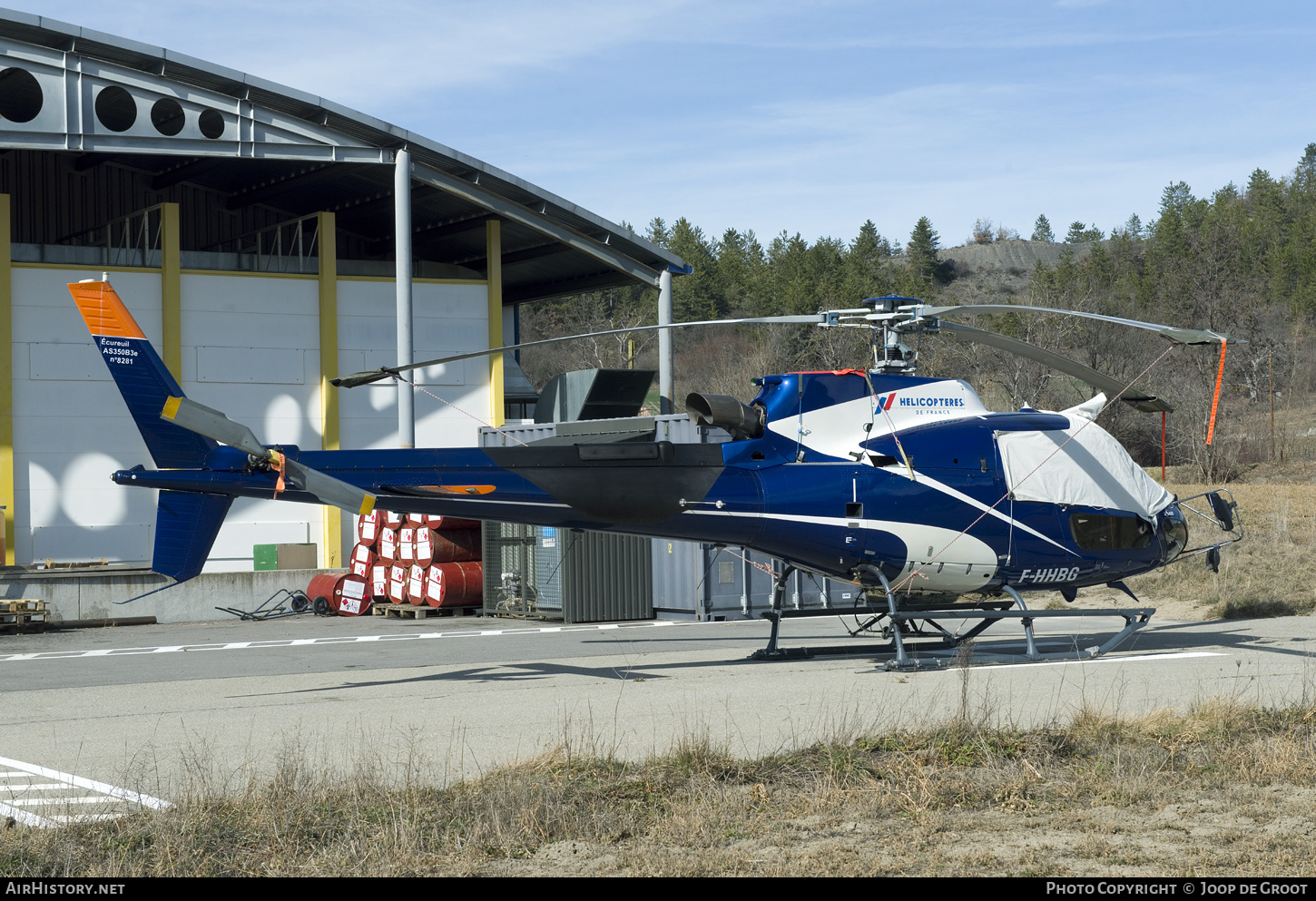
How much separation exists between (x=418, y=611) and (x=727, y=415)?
14.0 meters

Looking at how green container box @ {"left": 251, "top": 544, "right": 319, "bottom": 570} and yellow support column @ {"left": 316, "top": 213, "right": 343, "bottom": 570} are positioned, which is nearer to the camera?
green container box @ {"left": 251, "top": 544, "right": 319, "bottom": 570}

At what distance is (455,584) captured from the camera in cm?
2522

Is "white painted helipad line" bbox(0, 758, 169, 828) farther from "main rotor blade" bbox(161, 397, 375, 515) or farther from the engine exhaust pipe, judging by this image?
the engine exhaust pipe

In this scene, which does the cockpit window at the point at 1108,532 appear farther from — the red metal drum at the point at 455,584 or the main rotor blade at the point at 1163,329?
the red metal drum at the point at 455,584

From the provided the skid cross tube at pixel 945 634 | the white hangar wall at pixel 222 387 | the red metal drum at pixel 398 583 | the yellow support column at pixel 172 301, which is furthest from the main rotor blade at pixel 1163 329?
the yellow support column at pixel 172 301

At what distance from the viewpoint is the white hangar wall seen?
28781 mm

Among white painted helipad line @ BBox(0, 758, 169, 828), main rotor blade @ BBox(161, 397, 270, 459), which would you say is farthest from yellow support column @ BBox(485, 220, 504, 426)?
white painted helipad line @ BBox(0, 758, 169, 828)

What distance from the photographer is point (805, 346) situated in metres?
76.5

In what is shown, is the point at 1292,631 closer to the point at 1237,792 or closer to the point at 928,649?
the point at 928,649

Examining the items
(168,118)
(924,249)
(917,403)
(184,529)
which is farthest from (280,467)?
(924,249)

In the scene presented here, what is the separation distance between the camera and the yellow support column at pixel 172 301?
29.5m

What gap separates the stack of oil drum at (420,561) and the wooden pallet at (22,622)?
5951mm

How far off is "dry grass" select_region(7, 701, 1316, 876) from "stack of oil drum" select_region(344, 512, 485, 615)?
57.2ft
